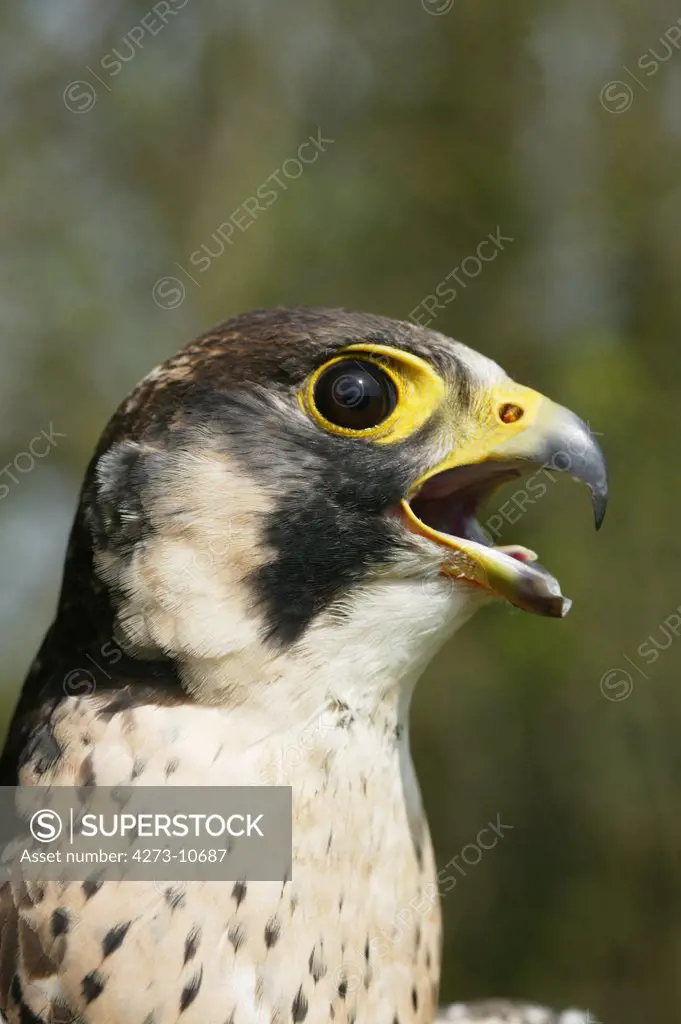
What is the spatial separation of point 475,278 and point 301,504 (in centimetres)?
655

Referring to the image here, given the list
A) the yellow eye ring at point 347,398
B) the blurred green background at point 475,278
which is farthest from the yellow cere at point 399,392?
the blurred green background at point 475,278

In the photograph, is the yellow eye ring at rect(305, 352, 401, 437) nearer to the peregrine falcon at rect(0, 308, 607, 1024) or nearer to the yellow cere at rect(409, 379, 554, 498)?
the peregrine falcon at rect(0, 308, 607, 1024)

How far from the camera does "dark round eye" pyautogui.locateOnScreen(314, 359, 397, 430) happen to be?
7.04 ft

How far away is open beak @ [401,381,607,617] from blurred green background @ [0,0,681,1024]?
524cm

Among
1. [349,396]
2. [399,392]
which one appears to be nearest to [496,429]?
[399,392]

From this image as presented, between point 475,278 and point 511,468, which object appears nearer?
point 511,468

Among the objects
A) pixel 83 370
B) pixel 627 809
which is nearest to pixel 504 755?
pixel 627 809

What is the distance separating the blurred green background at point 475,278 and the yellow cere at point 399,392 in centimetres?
533

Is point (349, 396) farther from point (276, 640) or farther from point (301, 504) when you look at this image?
point (276, 640)

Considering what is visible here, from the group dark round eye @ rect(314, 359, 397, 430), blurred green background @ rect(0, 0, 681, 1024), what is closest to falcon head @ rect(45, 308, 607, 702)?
dark round eye @ rect(314, 359, 397, 430)

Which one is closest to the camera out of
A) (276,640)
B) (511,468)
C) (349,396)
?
(276,640)

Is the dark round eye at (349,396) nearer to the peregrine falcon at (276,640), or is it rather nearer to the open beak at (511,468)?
the peregrine falcon at (276,640)

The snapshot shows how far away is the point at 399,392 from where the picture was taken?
2.20 meters

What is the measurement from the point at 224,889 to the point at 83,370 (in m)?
7.74
